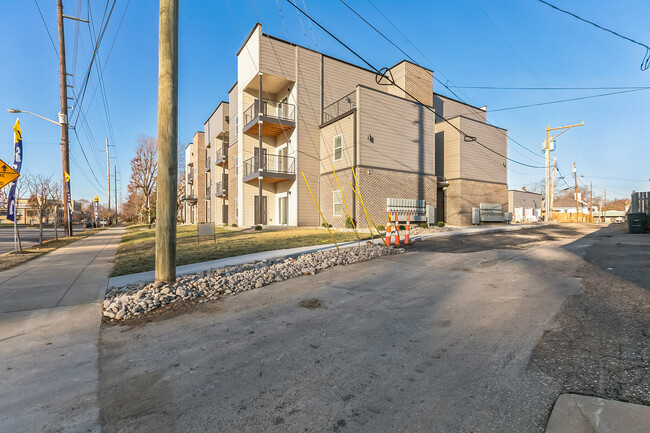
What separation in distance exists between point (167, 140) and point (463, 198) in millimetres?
21724

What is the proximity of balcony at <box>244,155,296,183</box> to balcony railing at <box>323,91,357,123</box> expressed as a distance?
408cm

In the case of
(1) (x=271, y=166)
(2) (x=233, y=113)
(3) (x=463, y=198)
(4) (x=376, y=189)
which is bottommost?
(3) (x=463, y=198)

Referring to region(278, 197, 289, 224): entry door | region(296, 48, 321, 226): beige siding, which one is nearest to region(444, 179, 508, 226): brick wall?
region(296, 48, 321, 226): beige siding

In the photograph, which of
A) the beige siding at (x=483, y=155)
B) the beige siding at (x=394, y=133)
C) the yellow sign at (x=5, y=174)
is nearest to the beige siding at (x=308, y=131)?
the beige siding at (x=394, y=133)

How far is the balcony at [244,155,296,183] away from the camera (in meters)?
20.7

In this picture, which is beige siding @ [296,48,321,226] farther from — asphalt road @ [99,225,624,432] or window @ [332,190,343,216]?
asphalt road @ [99,225,624,432]

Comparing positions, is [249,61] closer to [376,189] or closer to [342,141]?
[342,141]

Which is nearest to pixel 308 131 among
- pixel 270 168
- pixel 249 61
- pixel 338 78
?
pixel 270 168

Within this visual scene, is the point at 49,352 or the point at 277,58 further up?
the point at 277,58

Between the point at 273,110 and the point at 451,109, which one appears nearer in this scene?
the point at 273,110

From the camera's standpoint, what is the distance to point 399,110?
19828 mm

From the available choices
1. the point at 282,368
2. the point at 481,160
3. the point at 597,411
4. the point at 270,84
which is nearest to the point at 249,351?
the point at 282,368

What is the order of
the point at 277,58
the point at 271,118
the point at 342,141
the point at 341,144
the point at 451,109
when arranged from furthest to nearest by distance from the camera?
the point at 451,109, the point at 277,58, the point at 271,118, the point at 341,144, the point at 342,141

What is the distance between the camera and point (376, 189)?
18.4m
